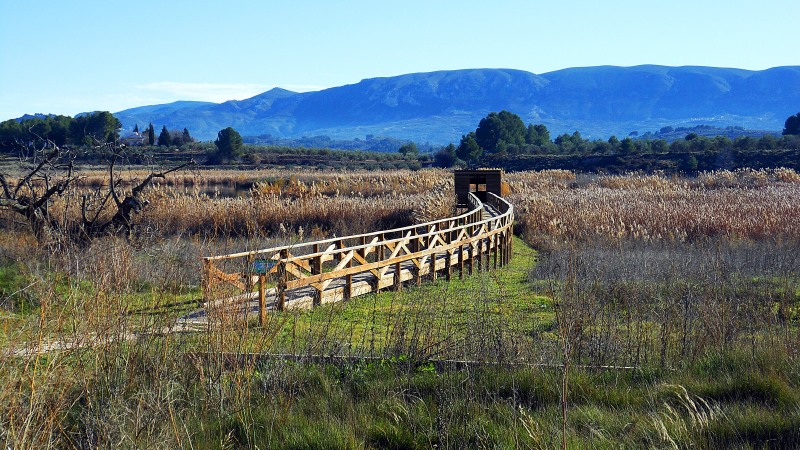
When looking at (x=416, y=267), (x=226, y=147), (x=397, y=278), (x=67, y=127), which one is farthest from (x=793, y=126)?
(x=397, y=278)

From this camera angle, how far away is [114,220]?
59.1ft

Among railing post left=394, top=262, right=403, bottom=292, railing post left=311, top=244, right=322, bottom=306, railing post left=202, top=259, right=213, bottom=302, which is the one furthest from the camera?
railing post left=394, top=262, right=403, bottom=292

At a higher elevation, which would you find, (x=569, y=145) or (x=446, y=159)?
(x=569, y=145)

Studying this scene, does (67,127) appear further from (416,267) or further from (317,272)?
(317,272)

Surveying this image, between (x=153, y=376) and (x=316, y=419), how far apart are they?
1.42 metres

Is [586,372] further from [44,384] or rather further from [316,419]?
[44,384]

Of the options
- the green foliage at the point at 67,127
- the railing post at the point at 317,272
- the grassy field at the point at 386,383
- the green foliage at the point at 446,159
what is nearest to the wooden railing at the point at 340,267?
the railing post at the point at 317,272

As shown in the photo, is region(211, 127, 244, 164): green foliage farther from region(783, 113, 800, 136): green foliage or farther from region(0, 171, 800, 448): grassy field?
region(0, 171, 800, 448): grassy field

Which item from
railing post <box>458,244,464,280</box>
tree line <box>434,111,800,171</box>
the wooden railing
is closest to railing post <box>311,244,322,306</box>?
the wooden railing

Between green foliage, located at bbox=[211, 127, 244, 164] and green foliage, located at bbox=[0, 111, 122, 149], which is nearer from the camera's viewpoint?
green foliage, located at bbox=[0, 111, 122, 149]

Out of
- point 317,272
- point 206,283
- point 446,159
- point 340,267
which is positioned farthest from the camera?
point 446,159

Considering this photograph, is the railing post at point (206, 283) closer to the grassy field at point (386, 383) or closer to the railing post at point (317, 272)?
the grassy field at point (386, 383)

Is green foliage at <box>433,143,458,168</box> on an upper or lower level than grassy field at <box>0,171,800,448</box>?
lower

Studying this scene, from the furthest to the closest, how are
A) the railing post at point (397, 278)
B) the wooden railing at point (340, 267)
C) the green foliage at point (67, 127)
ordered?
the green foliage at point (67, 127) < the railing post at point (397, 278) < the wooden railing at point (340, 267)
